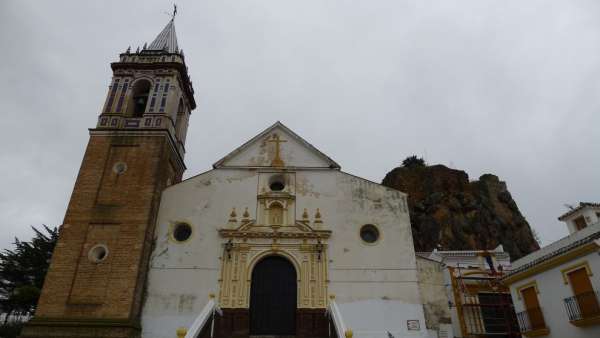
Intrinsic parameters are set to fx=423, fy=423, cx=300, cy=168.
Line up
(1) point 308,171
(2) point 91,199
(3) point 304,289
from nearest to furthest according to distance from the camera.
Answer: (3) point 304,289, (2) point 91,199, (1) point 308,171

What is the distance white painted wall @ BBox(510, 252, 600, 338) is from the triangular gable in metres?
8.81

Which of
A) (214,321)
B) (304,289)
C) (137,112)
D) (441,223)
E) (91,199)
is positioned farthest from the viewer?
(441,223)

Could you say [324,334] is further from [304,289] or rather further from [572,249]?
[572,249]

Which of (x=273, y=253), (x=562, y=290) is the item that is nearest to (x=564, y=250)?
(x=562, y=290)

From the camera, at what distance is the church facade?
555 inches

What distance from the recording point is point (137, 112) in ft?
64.3

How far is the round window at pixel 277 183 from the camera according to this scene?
17125 mm

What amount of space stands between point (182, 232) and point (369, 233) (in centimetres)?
706

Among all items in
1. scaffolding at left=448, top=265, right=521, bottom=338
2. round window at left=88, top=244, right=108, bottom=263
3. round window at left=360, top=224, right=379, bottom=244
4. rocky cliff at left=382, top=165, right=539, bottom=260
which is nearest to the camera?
round window at left=88, top=244, right=108, bottom=263

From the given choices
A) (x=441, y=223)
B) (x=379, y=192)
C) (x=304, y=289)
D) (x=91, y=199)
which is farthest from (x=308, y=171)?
(x=441, y=223)

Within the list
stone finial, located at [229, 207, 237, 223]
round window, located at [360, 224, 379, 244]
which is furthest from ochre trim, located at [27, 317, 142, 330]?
round window, located at [360, 224, 379, 244]

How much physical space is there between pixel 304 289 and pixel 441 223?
26398 millimetres

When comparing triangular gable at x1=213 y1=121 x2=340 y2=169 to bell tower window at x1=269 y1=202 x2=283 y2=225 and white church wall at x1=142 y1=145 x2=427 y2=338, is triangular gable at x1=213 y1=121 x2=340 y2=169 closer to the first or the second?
white church wall at x1=142 y1=145 x2=427 y2=338

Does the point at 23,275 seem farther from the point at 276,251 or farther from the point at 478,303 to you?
the point at 478,303
